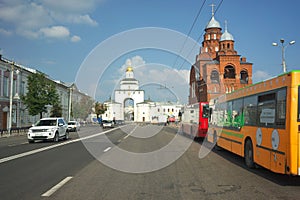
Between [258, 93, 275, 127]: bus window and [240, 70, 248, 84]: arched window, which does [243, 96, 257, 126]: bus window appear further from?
[240, 70, 248, 84]: arched window

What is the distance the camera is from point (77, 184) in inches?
310

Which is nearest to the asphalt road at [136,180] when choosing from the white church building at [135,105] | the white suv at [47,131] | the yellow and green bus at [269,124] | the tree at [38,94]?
the yellow and green bus at [269,124]

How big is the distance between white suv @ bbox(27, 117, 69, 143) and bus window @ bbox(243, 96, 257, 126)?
1390 cm

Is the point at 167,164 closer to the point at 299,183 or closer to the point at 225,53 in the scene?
the point at 299,183

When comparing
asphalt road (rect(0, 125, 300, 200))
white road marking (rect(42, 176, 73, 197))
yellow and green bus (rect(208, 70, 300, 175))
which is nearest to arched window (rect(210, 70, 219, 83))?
yellow and green bus (rect(208, 70, 300, 175))

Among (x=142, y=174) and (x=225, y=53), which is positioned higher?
(x=225, y=53)

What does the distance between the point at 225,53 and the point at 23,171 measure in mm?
79901

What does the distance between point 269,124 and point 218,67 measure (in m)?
75.6

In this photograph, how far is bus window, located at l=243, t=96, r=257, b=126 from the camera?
1077 cm

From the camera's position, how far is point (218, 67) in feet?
272

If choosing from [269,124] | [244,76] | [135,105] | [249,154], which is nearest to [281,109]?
[269,124]

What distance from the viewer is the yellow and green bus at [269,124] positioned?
25.8 ft

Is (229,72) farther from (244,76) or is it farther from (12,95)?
(12,95)

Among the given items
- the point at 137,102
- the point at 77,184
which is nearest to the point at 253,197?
the point at 77,184
